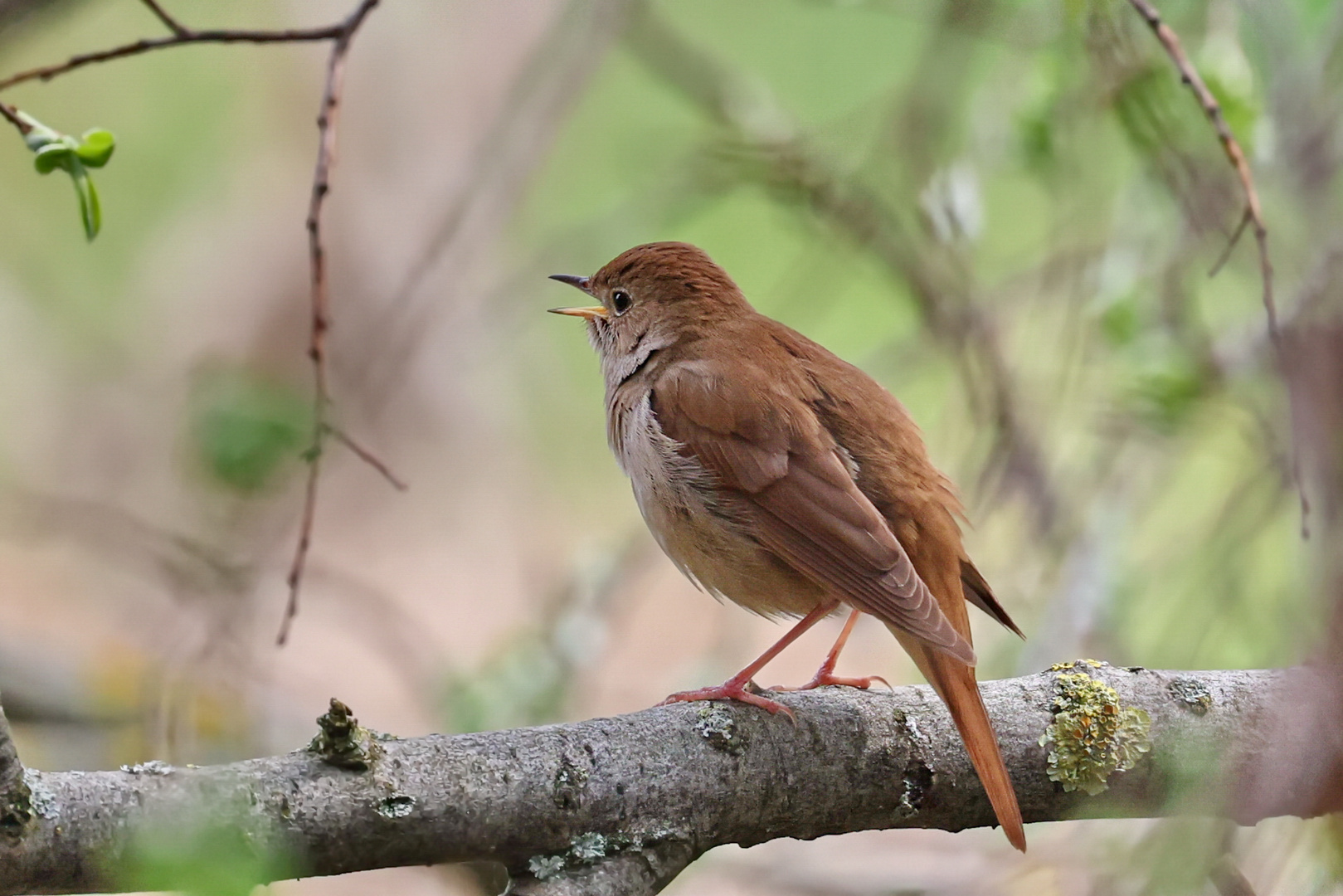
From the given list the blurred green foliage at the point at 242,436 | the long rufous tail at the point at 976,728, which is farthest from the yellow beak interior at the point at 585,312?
the long rufous tail at the point at 976,728

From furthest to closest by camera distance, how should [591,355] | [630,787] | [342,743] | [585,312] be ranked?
[591,355] → [585,312] → [630,787] → [342,743]

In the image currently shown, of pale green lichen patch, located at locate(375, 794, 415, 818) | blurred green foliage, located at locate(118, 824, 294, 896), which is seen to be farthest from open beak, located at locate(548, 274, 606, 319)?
blurred green foliage, located at locate(118, 824, 294, 896)

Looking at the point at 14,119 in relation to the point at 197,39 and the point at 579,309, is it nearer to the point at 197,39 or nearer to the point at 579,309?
the point at 197,39

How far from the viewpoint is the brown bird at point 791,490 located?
3.26m

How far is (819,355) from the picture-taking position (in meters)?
3.79

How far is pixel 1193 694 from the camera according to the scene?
300 cm

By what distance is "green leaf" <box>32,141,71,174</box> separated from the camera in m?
2.38

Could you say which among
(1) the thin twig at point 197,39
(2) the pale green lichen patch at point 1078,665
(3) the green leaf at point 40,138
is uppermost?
(1) the thin twig at point 197,39

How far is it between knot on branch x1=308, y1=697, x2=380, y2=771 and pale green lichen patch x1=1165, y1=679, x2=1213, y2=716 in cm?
180

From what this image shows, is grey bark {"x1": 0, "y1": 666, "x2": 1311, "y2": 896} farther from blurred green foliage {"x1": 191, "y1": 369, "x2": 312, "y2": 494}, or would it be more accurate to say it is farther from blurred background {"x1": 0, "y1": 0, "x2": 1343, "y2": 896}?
blurred green foliage {"x1": 191, "y1": 369, "x2": 312, "y2": 494}

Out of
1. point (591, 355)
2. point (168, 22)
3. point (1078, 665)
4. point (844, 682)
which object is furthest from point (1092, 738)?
point (591, 355)

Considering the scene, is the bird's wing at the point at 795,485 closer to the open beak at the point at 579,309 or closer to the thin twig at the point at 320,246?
the open beak at the point at 579,309

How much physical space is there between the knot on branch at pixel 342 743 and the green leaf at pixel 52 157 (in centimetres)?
109

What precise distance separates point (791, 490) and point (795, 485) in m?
0.02
